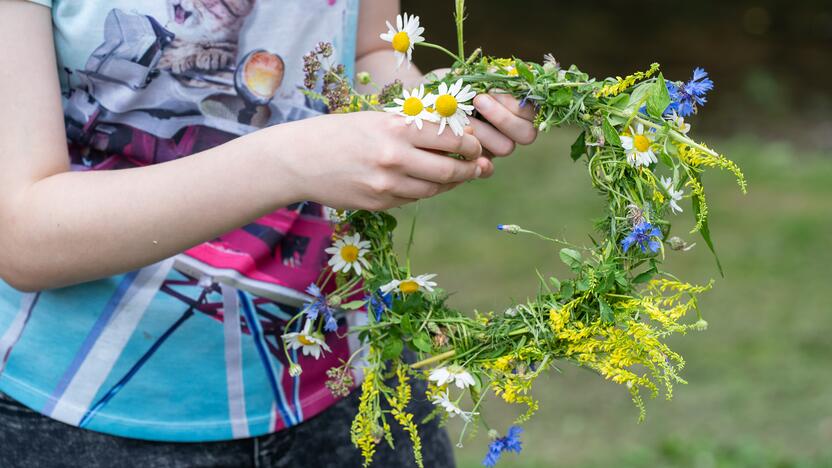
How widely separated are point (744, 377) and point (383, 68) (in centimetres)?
298

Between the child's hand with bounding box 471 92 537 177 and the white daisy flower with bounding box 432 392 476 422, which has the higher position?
the child's hand with bounding box 471 92 537 177

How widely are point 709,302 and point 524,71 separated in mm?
3914

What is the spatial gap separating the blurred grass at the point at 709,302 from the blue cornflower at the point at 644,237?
179cm

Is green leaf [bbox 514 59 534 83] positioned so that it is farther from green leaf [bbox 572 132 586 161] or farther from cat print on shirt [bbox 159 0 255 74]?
cat print on shirt [bbox 159 0 255 74]

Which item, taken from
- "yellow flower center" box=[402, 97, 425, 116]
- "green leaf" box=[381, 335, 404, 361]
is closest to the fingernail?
"yellow flower center" box=[402, 97, 425, 116]

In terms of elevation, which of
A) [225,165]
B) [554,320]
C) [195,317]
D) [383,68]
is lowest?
[195,317]

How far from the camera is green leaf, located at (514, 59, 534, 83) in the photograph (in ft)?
3.80

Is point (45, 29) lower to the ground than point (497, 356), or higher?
higher

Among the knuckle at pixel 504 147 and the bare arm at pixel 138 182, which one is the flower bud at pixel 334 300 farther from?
the knuckle at pixel 504 147

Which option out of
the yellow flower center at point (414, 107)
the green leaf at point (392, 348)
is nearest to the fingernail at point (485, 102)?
the yellow flower center at point (414, 107)

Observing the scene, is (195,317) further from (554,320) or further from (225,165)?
A: (554,320)

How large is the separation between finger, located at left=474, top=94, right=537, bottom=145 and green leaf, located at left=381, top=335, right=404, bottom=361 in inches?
11.5

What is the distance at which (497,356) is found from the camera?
121 cm

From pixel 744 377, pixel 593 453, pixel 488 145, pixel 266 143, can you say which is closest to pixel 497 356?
pixel 488 145
